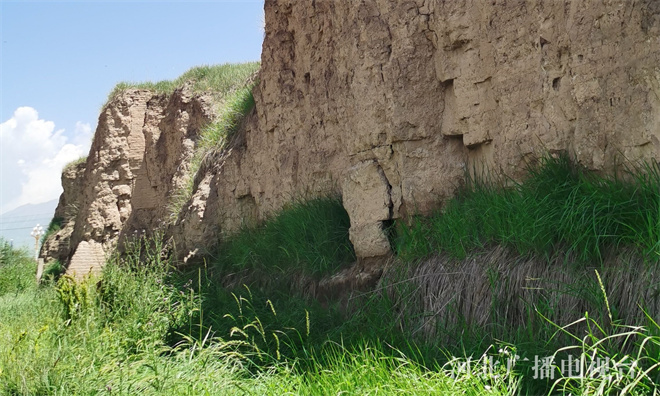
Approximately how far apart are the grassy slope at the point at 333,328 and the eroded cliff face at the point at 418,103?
0.94 feet

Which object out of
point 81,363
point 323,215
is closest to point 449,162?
point 323,215

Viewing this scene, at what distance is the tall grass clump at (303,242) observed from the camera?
20.9 feet

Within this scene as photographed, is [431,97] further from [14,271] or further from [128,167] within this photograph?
[14,271]

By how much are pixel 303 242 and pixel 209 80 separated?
23.0ft

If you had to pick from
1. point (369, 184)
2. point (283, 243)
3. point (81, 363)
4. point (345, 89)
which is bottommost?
point (81, 363)

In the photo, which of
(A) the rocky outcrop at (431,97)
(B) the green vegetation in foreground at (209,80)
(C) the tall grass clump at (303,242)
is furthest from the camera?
(B) the green vegetation in foreground at (209,80)

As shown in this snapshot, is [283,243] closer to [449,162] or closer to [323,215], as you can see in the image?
[323,215]

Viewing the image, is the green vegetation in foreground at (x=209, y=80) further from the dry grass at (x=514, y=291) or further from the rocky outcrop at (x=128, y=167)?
the dry grass at (x=514, y=291)

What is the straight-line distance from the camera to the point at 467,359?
3.79 m

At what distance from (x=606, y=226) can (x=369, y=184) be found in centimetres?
236

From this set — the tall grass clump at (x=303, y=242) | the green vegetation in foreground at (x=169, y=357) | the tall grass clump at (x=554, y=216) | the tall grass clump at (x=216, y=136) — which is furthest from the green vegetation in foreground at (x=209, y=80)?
the tall grass clump at (x=554, y=216)

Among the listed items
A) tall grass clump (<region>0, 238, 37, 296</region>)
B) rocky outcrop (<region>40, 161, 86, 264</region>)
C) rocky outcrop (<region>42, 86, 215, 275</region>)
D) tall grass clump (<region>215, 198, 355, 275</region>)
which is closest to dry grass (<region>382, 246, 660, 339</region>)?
tall grass clump (<region>215, 198, 355, 275</region>)

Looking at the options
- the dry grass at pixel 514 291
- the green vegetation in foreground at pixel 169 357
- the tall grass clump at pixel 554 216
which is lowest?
the green vegetation in foreground at pixel 169 357

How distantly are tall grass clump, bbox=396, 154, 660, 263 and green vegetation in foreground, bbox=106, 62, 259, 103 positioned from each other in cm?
759
